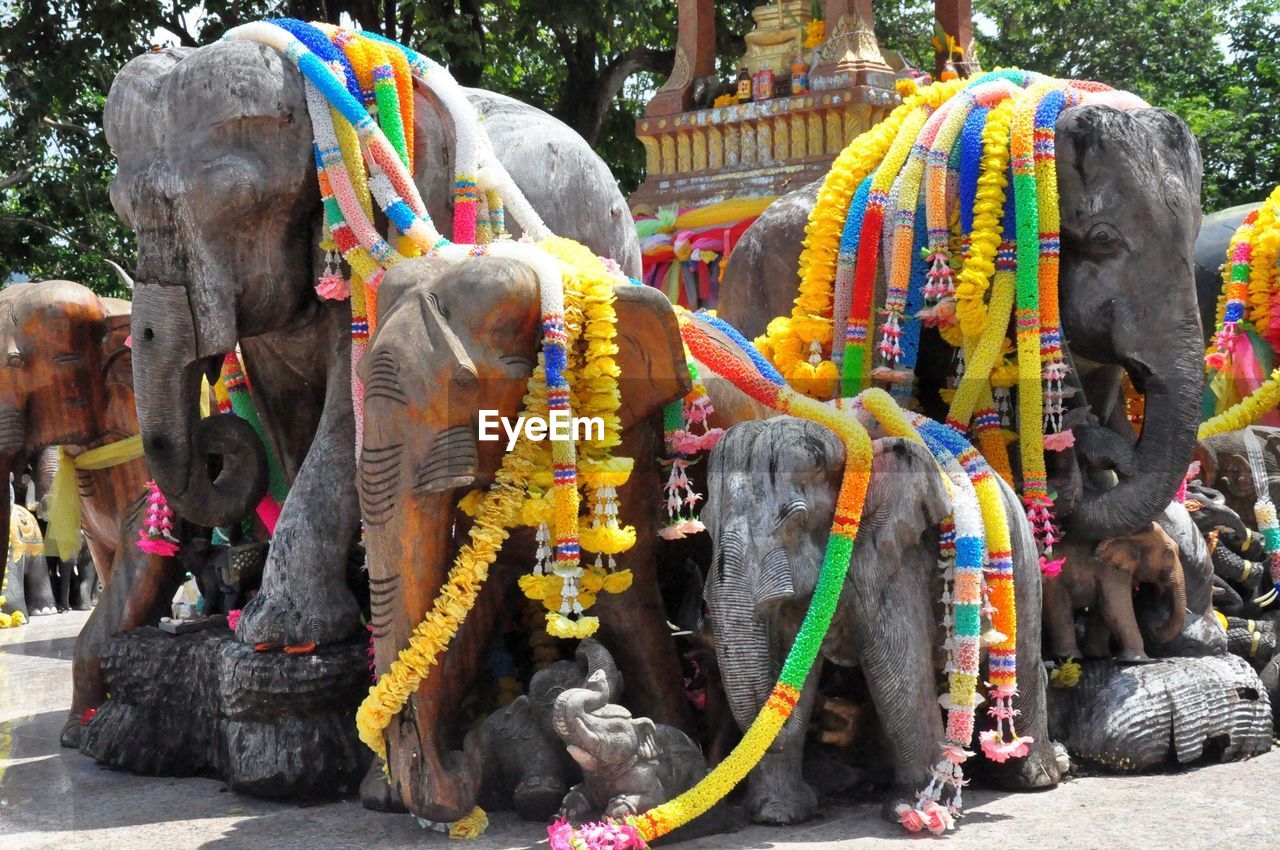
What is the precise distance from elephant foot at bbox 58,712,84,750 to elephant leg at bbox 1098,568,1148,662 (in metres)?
2.95

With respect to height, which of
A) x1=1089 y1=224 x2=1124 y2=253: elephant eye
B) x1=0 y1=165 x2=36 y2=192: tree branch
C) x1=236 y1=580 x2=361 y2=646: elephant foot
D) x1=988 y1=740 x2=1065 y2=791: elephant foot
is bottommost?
x1=988 y1=740 x2=1065 y2=791: elephant foot

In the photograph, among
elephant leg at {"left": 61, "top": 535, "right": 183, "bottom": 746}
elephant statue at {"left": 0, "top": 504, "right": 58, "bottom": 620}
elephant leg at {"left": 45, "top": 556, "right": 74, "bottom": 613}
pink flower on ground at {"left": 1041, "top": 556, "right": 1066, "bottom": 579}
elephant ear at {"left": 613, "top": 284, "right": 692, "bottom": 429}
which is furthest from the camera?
elephant leg at {"left": 45, "top": 556, "right": 74, "bottom": 613}

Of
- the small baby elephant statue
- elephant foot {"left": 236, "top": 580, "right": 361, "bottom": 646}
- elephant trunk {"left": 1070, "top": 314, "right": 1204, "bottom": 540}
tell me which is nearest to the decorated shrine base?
elephant foot {"left": 236, "top": 580, "right": 361, "bottom": 646}

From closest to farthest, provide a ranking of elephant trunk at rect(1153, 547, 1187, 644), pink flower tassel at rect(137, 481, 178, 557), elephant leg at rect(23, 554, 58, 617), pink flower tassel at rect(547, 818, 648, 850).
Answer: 1. pink flower tassel at rect(547, 818, 648, 850)
2. elephant trunk at rect(1153, 547, 1187, 644)
3. pink flower tassel at rect(137, 481, 178, 557)
4. elephant leg at rect(23, 554, 58, 617)

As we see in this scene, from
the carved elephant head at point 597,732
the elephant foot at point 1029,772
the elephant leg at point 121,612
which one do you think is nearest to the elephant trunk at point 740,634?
the carved elephant head at point 597,732

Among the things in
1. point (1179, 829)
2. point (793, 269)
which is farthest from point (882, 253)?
point (1179, 829)

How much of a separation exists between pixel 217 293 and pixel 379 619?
1.23 metres

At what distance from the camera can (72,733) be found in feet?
16.3

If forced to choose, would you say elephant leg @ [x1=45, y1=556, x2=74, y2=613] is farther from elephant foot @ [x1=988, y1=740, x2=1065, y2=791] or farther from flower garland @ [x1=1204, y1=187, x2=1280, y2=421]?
elephant foot @ [x1=988, y1=740, x2=1065, y2=791]

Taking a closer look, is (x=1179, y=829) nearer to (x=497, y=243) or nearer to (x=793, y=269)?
(x=497, y=243)

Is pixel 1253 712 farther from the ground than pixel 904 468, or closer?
closer

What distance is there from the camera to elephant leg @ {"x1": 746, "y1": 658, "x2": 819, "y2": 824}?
3.69 metres

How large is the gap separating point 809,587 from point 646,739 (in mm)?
489

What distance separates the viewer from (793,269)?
5691 mm
